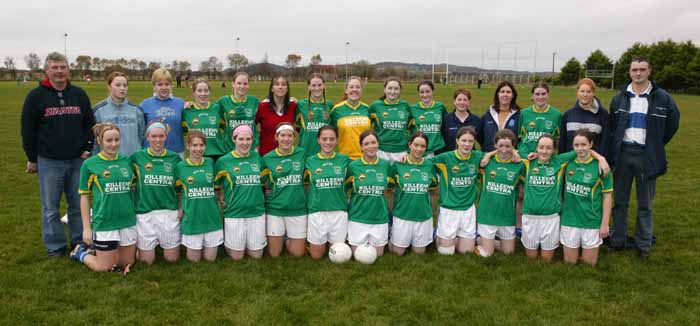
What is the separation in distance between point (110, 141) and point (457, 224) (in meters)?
3.77

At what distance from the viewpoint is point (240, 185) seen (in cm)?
543

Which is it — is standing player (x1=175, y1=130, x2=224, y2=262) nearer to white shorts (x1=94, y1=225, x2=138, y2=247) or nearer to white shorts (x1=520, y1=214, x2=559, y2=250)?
white shorts (x1=94, y1=225, x2=138, y2=247)

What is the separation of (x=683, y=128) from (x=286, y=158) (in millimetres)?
18131

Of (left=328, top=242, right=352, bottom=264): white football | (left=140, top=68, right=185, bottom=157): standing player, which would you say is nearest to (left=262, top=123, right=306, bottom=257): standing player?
(left=328, top=242, right=352, bottom=264): white football

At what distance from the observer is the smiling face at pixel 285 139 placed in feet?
18.1

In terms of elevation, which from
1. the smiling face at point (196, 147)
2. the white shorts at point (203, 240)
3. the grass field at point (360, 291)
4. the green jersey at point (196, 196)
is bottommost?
the grass field at point (360, 291)

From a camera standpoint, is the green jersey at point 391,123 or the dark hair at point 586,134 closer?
the dark hair at point 586,134

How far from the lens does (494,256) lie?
559 centimetres

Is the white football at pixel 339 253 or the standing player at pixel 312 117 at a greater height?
the standing player at pixel 312 117

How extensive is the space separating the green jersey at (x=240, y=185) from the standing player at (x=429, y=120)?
7.15 ft

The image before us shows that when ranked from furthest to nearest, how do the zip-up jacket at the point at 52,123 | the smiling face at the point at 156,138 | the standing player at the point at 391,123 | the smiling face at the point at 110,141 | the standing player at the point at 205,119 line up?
the standing player at the point at 391,123 → the standing player at the point at 205,119 → the zip-up jacket at the point at 52,123 → the smiling face at the point at 156,138 → the smiling face at the point at 110,141

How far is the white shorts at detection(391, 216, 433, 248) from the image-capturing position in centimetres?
569

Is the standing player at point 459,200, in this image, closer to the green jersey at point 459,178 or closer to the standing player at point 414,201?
the green jersey at point 459,178

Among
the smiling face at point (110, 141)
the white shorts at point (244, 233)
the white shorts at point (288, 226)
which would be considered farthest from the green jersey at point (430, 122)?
the smiling face at point (110, 141)
